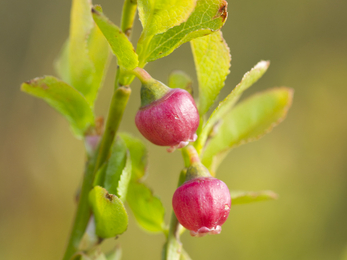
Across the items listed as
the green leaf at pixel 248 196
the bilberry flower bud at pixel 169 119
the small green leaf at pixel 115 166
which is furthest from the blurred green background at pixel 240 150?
the bilberry flower bud at pixel 169 119

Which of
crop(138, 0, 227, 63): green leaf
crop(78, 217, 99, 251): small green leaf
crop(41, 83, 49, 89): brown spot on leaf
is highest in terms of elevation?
crop(138, 0, 227, 63): green leaf

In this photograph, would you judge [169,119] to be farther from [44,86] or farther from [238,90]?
[44,86]

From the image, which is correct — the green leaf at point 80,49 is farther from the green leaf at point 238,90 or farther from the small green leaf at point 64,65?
the green leaf at point 238,90

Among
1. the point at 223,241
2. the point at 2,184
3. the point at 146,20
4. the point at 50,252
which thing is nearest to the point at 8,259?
the point at 50,252

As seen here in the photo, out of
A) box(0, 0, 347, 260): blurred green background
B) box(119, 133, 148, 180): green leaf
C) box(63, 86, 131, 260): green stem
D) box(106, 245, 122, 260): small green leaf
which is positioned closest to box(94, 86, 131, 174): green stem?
box(63, 86, 131, 260): green stem

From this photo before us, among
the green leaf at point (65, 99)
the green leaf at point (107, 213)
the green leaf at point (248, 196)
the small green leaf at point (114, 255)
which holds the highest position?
the green leaf at point (65, 99)

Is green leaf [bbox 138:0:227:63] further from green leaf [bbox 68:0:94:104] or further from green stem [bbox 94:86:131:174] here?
green leaf [bbox 68:0:94:104]
